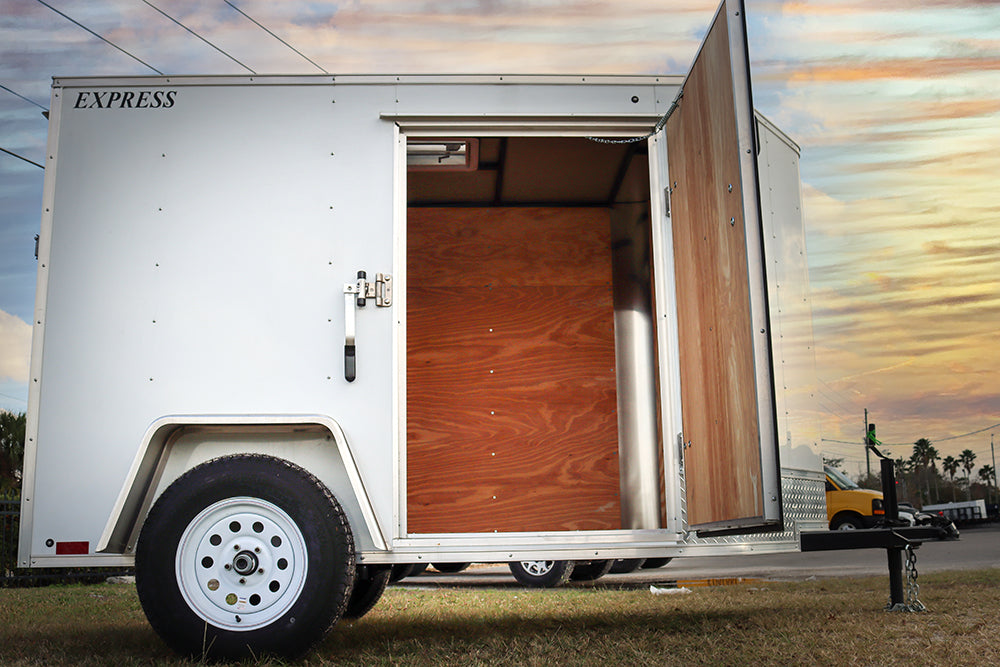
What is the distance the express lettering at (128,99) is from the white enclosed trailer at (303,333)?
0.01 meters

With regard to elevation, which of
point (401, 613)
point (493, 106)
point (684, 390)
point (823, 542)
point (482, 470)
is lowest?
point (401, 613)

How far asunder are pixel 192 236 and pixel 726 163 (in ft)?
7.63

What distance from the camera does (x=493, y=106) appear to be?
159 inches

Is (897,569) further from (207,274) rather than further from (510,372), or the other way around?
(207,274)

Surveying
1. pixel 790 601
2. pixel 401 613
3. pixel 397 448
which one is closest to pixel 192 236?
pixel 397 448

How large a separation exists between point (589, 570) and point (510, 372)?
3.70m

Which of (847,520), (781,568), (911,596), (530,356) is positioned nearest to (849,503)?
(847,520)

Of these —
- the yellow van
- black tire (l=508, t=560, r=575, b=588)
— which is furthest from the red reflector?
the yellow van

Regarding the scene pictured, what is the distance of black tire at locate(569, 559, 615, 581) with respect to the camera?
8.56m

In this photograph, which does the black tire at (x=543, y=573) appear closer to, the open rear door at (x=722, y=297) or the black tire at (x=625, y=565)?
the black tire at (x=625, y=565)

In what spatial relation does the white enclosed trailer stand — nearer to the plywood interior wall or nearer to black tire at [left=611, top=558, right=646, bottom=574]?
the plywood interior wall

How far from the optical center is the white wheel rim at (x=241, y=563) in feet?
11.2

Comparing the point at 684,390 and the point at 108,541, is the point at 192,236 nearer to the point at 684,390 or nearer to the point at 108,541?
the point at 108,541

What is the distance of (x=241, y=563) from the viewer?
346 cm
